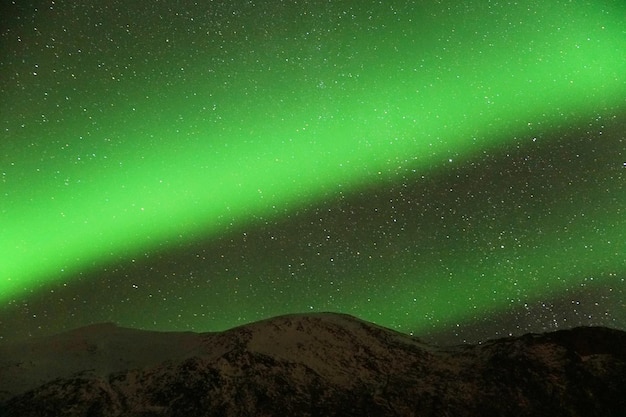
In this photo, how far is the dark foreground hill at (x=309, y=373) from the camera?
22.2 feet

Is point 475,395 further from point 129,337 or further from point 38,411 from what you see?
point 38,411

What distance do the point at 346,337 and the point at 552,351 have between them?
218 cm

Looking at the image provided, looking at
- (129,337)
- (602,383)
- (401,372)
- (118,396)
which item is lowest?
(602,383)

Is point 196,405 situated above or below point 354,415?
above

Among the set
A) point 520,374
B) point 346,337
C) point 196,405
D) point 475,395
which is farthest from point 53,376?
point 520,374

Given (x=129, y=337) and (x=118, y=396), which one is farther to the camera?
(x=129, y=337)

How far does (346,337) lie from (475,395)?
1515mm

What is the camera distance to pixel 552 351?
23.6ft

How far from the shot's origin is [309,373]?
727 centimetres

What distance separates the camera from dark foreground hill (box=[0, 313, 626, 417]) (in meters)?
6.76

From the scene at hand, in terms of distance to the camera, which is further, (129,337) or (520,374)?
(129,337)

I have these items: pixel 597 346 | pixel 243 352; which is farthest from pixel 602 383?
pixel 243 352

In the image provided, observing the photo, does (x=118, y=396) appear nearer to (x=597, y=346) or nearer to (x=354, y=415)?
(x=354, y=415)

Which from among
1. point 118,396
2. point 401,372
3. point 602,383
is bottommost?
point 602,383
